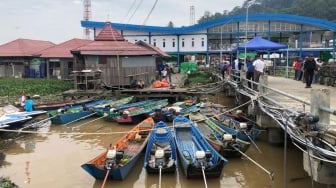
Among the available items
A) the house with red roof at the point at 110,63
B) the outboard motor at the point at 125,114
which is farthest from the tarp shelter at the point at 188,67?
the outboard motor at the point at 125,114

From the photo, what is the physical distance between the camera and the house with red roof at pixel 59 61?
36.0 metres

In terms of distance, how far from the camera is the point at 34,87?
1167 inches

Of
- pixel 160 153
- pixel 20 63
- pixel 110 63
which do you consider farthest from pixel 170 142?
pixel 20 63

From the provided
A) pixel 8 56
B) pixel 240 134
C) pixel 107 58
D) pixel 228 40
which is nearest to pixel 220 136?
pixel 240 134

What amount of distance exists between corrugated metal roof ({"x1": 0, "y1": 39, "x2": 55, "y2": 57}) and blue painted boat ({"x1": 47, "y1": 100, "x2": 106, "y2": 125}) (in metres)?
20.8

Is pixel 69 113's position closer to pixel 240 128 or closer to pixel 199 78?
pixel 240 128

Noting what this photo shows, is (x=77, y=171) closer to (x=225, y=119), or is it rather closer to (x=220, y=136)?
(x=220, y=136)

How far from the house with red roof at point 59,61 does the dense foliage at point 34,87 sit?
10.9 feet

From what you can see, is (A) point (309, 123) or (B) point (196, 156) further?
(B) point (196, 156)

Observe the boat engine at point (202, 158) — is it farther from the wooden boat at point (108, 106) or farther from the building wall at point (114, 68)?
the building wall at point (114, 68)

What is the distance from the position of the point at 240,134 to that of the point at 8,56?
107ft

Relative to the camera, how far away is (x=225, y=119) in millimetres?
15961

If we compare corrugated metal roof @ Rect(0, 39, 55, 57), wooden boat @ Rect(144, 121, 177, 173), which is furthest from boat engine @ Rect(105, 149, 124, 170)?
corrugated metal roof @ Rect(0, 39, 55, 57)

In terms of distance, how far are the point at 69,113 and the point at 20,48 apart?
24589 millimetres
